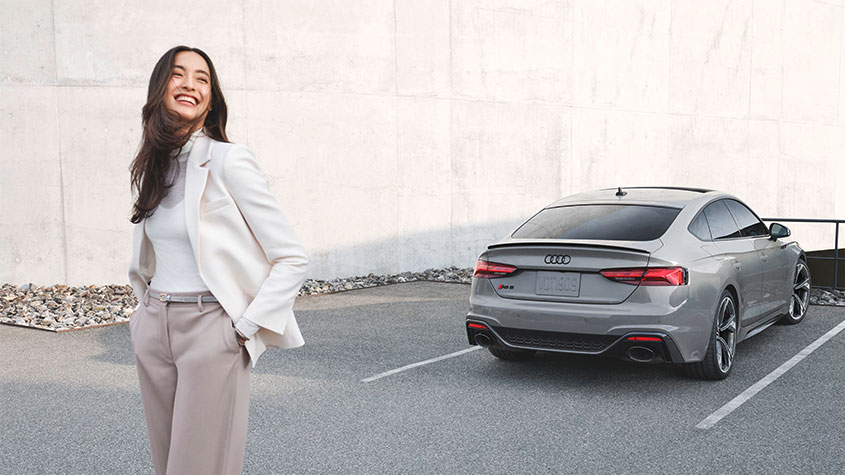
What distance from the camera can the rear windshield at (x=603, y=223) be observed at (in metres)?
6.09

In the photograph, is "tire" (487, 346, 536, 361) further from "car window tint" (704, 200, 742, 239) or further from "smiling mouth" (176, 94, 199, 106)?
"smiling mouth" (176, 94, 199, 106)

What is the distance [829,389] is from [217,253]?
5365 mm

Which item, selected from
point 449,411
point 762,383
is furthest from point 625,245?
point 449,411

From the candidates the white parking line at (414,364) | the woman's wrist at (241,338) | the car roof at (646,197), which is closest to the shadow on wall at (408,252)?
the white parking line at (414,364)

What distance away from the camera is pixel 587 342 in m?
5.82

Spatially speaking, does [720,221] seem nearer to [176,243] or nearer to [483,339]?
[483,339]

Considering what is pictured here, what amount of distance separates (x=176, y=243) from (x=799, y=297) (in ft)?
26.8

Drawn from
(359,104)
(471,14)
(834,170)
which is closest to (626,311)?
(359,104)

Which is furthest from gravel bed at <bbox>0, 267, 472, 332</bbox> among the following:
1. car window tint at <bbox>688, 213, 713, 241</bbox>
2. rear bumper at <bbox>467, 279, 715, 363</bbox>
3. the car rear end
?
car window tint at <bbox>688, 213, 713, 241</bbox>

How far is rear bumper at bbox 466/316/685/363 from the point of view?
5656mm

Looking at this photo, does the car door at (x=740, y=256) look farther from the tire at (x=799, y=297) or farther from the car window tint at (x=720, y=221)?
the tire at (x=799, y=297)

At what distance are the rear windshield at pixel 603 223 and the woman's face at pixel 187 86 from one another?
4.12 metres

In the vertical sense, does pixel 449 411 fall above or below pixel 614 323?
below

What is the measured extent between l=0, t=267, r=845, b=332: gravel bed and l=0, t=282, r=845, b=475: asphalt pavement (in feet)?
2.95
